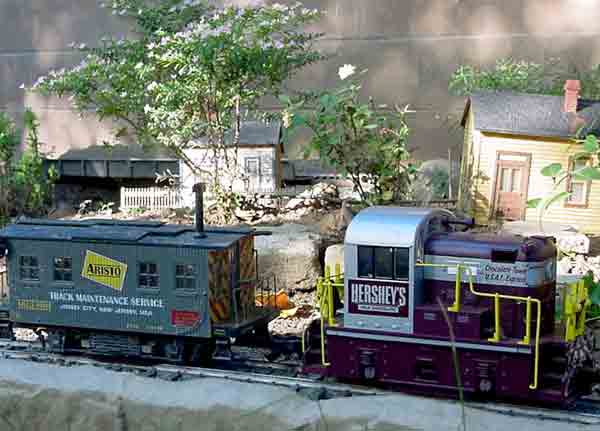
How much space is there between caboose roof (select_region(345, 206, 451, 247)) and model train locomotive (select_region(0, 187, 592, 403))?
14 mm

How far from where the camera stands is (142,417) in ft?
27.9

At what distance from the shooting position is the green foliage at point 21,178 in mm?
19188

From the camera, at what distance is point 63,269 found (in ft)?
36.0

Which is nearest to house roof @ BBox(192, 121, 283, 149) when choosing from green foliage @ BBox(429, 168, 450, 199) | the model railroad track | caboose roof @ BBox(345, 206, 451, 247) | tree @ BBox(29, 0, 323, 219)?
tree @ BBox(29, 0, 323, 219)

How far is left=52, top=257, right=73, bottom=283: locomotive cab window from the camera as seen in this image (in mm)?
10914

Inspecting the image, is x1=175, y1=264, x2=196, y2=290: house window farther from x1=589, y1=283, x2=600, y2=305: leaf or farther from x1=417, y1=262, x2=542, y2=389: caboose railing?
x1=589, y1=283, x2=600, y2=305: leaf

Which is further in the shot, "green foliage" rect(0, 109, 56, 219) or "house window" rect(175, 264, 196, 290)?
"green foliage" rect(0, 109, 56, 219)

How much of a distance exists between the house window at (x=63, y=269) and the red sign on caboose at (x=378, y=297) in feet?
13.1

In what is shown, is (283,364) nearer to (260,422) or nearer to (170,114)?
(260,422)

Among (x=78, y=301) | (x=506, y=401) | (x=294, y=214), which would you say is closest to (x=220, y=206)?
(x=294, y=214)

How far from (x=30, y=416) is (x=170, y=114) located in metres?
7.94

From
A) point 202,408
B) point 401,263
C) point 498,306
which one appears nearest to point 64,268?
point 202,408

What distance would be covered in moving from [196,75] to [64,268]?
17.8 ft

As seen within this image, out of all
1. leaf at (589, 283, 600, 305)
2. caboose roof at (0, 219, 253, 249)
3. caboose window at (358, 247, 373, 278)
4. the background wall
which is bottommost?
leaf at (589, 283, 600, 305)
